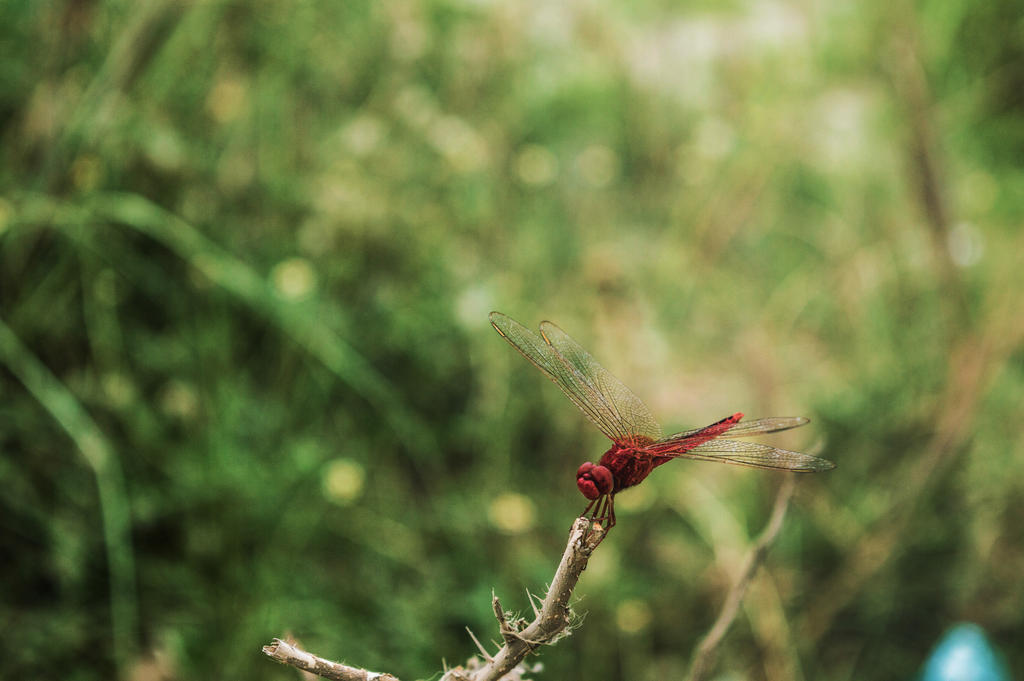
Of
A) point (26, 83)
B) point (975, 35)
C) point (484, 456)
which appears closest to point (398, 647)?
point (484, 456)

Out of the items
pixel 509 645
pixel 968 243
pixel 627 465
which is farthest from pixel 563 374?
pixel 968 243

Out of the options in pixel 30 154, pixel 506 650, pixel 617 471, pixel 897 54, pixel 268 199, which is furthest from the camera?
pixel 897 54

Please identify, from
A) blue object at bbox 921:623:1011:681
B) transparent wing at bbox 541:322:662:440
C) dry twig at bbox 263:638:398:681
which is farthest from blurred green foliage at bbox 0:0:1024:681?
dry twig at bbox 263:638:398:681

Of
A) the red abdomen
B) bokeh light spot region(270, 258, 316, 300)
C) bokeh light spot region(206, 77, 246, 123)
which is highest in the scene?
bokeh light spot region(206, 77, 246, 123)

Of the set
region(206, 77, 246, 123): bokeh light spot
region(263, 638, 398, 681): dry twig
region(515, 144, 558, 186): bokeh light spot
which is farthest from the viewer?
region(515, 144, 558, 186): bokeh light spot

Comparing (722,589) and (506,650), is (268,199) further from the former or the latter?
(506,650)

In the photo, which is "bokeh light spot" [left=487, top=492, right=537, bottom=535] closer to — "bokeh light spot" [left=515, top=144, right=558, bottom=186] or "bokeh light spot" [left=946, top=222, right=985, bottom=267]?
"bokeh light spot" [left=515, top=144, right=558, bottom=186]

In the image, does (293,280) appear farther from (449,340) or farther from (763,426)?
(763,426)

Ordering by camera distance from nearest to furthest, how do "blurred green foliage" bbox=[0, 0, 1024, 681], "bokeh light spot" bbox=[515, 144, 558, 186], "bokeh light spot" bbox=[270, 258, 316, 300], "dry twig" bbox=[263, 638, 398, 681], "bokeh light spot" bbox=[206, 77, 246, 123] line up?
"dry twig" bbox=[263, 638, 398, 681] < "blurred green foliage" bbox=[0, 0, 1024, 681] < "bokeh light spot" bbox=[270, 258, 316, 300] < "bokeh light spot" bbox=[206, 77, 246, 123] < "bokeh light spot" bbox=[515, 144, 558, 186]
